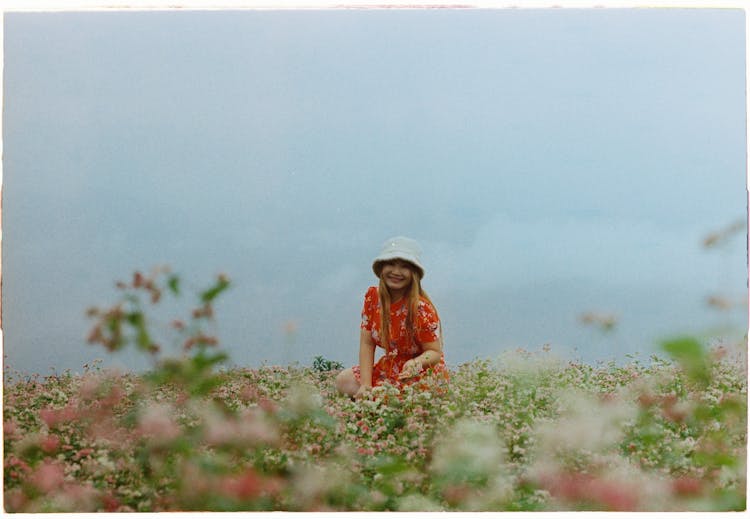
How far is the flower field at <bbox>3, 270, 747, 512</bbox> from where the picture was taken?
134 inches

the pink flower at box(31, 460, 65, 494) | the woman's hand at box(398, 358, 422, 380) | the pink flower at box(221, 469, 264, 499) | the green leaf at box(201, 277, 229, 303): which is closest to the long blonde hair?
the woman's hand at box(398, 358, 422, 380)

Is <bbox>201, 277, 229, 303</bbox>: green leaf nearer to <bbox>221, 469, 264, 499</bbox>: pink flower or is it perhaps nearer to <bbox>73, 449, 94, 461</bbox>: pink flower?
<bbox>73, 449, 94, 461</bbox>: pink flower

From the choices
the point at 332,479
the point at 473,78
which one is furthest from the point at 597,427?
the point at 473,78

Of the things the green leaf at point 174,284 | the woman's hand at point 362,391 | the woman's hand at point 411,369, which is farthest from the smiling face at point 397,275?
the green leaf at point 174,284

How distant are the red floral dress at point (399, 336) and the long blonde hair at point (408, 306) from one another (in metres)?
0.02

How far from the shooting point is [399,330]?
4.65m

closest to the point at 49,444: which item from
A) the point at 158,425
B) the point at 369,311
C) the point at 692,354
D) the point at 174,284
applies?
the point at 158,425

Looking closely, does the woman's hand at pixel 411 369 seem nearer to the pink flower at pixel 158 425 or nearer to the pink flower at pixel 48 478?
the pink flower at pixel 158 425

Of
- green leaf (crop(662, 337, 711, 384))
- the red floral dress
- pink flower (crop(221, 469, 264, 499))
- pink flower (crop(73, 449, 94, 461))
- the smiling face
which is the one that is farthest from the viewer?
the red floral dress

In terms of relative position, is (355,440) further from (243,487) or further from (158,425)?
(158,425)

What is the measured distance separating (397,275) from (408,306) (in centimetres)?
17

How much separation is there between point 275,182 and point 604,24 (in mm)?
1498

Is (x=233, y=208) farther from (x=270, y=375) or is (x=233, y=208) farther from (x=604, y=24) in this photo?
(x=604, y=24)

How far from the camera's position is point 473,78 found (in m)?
4.04
